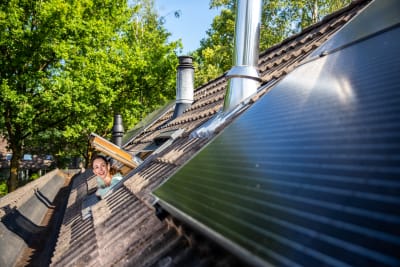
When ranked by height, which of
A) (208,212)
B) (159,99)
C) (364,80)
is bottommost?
(208,212)

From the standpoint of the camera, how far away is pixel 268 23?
31812mm

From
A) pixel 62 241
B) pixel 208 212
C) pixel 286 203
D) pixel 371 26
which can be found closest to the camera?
pixel 286 203

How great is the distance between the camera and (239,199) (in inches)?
52.7

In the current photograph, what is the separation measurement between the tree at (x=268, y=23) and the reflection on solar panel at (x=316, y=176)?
2869 centimetres

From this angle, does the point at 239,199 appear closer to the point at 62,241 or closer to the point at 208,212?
the point at 208,212

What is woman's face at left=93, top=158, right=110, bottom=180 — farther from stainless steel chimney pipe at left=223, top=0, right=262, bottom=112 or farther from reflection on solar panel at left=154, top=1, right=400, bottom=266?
reflection on solar panel at left=154, top=1, right=400, bottom=266

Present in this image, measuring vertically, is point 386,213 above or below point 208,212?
above

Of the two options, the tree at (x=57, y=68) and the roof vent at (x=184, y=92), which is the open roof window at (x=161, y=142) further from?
the tree at (x=57, y=68)

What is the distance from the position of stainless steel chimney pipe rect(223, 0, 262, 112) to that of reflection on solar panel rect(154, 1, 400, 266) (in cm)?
156

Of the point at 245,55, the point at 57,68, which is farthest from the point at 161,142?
the point at 57,68

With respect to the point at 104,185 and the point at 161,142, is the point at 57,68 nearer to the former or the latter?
the point at 161,142

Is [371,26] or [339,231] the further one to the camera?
[371,26]

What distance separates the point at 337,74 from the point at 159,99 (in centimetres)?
2435

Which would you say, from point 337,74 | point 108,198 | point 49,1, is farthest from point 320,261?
point 49,1
